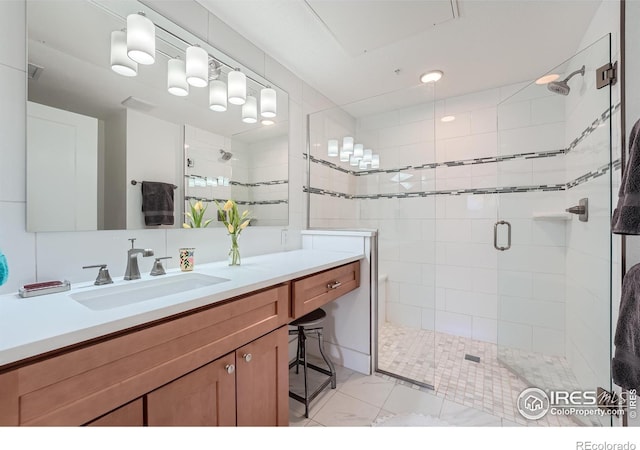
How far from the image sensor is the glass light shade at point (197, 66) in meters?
1.38

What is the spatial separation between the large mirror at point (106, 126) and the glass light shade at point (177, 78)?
0.08 feet

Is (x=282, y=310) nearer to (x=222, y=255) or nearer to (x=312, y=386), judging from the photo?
(x=222, y=255)

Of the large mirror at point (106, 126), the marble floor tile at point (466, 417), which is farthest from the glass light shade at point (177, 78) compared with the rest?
the marble floor tile at point (466, 417)

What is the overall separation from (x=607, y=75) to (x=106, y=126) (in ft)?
7.74

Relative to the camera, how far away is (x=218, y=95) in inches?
61.2

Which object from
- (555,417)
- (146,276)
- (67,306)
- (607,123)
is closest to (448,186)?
(607,123)

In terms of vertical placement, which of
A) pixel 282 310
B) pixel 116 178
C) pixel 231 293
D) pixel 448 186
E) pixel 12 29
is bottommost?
pixel 282 310

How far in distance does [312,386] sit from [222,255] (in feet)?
3.38

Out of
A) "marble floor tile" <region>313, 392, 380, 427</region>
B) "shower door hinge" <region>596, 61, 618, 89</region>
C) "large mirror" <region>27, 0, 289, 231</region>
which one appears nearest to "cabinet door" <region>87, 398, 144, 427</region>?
"large mirror" <region>27, 0, 289, 231</region>

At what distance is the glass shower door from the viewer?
139cm

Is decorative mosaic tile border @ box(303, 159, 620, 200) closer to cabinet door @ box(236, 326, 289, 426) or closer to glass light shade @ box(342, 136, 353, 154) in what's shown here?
glass light shade @ box(342, 136, 353, 154)

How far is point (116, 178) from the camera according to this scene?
1147mm

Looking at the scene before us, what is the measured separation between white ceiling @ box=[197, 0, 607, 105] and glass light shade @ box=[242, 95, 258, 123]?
392 millimetres

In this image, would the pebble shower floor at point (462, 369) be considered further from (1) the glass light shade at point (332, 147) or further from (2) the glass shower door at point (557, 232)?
(1) the glass light shade at point (332, 147)
